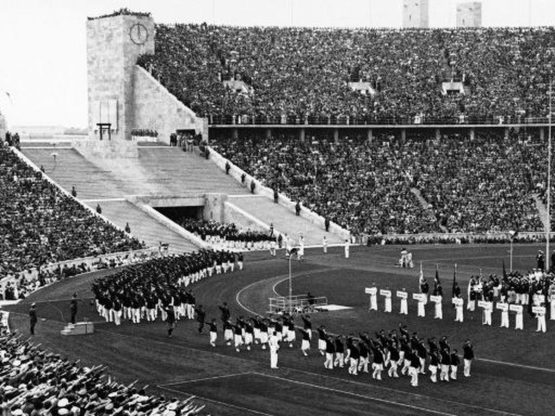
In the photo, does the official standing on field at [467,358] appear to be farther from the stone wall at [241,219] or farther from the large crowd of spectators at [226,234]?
the stone wall at [241,219]

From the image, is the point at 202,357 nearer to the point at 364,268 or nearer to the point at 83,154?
the point at 364,268

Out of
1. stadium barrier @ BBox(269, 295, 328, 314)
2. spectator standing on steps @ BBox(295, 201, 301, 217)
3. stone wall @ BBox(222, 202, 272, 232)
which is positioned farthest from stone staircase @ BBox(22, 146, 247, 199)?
stadium barrier @ BBox(269, 295, 328, 314)

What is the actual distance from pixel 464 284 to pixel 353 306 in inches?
313

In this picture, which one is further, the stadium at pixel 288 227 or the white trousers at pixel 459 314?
the white trousers at pixel 459 314

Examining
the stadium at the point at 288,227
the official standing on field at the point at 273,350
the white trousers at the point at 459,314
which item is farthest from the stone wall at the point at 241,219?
the official standing on field at the point at 273,350

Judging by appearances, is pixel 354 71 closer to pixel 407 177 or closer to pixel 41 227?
pixel 407 177

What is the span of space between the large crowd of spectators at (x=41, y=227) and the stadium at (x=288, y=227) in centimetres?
17

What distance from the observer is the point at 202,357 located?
110ft

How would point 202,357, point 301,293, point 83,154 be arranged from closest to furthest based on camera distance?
1. point 202,357
2. point 301,293
3. point 83,154

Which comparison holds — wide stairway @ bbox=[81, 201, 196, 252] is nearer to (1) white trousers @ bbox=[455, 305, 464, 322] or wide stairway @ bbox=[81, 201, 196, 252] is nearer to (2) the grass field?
Result: (2) the grass field

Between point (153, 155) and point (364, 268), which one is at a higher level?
point (153, 155)

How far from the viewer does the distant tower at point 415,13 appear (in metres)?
111

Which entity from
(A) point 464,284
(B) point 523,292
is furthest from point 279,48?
(B) point 523,292

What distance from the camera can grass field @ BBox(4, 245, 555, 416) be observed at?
27.2 meters
